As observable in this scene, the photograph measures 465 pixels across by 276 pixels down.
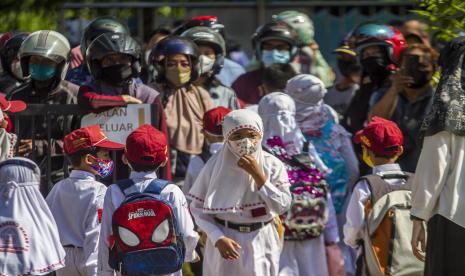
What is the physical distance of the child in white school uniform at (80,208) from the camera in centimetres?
848

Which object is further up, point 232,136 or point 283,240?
point 232,136

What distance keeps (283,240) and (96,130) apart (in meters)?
1.81

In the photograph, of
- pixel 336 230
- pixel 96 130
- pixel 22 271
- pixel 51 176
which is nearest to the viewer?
pixel 22 271

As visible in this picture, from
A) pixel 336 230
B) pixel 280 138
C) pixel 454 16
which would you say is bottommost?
pixel 336 230

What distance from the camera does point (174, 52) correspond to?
1098 cm

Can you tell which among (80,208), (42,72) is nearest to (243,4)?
(42,72)

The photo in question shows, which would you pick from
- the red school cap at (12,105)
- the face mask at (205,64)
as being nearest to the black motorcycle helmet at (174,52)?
the face mask at (205,64)

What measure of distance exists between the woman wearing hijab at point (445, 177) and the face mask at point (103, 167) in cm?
205

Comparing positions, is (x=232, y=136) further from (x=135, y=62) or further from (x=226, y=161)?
(x=135, y=62)

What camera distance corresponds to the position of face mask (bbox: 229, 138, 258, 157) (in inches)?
348

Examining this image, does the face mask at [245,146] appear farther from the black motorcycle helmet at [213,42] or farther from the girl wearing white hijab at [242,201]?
→ the black motorcycle helmet at [213,42]

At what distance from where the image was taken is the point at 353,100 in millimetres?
11812

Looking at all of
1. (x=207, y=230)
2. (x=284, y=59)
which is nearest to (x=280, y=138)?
(x=207, y=230)

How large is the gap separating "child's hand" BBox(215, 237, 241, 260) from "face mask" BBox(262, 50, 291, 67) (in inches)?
143
